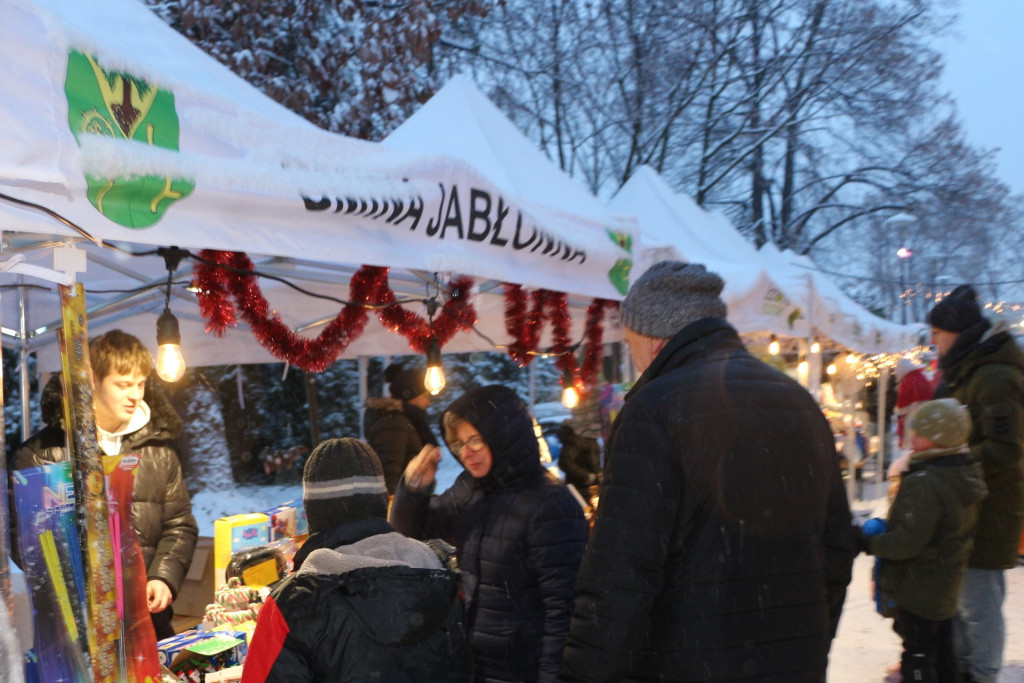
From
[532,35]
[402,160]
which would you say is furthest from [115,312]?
[532,35]

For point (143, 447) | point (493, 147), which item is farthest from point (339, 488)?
point (493, 147)

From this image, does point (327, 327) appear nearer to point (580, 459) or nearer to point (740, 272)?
point (580, 459)

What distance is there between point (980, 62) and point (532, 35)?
11095 cm

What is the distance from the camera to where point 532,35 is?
15.4 metres

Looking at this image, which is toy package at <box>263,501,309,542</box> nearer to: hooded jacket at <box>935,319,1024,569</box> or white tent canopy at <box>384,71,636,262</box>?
white tent canopy at <box>384,71,636,262</box>

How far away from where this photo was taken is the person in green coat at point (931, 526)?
3.60m

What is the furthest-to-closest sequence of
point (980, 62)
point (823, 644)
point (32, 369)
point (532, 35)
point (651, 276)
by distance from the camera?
1. point (980, 62)
2. point (532, 35)
3. point (32, 369)
4. point (651, 276)
5. point (823, 644)

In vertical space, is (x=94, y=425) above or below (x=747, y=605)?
above

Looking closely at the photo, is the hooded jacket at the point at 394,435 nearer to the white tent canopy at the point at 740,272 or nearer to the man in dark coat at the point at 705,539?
the white tent canopy at the point at 740,272

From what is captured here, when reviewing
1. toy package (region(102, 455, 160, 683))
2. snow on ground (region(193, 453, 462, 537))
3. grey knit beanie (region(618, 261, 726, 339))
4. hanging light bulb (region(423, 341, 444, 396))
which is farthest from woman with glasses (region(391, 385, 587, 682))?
snow on ground (region(193, 453, 462, 537))

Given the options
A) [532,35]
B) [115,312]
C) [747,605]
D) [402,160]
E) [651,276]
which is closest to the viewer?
[747,605]

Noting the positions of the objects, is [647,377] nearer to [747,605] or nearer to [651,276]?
[651,276]

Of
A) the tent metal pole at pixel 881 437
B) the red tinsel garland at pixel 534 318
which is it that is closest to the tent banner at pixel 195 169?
the red tinsel garland at pixel 534 318

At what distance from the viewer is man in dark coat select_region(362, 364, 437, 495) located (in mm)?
5328
